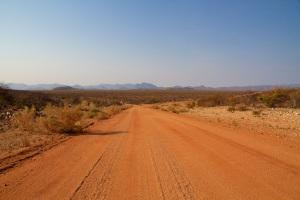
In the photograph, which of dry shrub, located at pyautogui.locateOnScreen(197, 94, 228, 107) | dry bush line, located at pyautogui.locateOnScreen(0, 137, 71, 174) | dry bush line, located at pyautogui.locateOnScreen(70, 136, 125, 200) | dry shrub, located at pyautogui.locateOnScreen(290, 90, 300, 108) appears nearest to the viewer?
dry bush line, located at pyautogui.locateOnScreen(70, 136, 125, 200)

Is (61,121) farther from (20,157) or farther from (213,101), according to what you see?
(213,101)

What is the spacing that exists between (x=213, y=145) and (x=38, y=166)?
642cm

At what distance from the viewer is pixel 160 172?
31.8 feet

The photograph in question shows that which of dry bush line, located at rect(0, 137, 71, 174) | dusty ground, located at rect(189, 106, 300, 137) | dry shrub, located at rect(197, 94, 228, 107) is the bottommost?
dry shrub, located at rect(197, 94, 228, 107)

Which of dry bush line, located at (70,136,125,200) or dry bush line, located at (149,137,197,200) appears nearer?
dry bush line, located at (149,137,197,200)

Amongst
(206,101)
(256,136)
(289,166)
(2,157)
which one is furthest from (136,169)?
(206,101)

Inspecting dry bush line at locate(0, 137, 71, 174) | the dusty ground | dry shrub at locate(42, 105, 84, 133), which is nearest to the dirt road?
dry bush line at locate(0, 137, 71, 174)

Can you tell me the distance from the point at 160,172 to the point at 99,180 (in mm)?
1569

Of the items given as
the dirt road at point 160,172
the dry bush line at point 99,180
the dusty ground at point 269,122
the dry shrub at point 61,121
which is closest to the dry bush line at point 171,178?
the dirt road at point 160,172

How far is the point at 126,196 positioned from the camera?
7.55 metres

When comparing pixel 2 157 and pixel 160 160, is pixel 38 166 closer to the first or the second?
pixel 2 157

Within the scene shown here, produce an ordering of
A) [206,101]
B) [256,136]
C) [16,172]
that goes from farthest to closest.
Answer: [206,101], [256,136], [16,172]

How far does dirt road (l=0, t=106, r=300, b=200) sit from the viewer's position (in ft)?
25.4

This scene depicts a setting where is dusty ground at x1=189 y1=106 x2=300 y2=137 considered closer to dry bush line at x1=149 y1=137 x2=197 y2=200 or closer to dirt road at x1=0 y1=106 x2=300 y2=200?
dirt road at x1=0 y1=106 x2=300 y2=200
